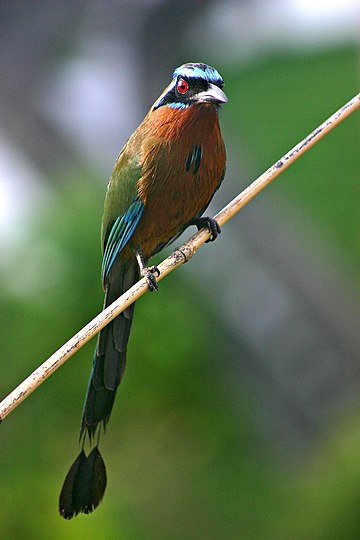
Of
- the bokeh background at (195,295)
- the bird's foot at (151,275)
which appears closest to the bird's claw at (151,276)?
the bird's foot at (151,275)

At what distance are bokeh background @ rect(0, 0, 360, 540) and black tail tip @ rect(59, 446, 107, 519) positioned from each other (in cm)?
90

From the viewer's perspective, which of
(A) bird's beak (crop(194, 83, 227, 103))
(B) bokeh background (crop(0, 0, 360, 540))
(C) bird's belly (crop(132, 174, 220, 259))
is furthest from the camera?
(B) bokeh background (crop(0, 0, 360, 540))

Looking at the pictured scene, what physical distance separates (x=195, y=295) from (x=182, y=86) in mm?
1488

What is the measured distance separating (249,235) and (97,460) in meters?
1.54

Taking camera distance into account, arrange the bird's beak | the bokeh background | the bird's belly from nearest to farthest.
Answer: the bird's beak → the bird's belly → the bokeh background

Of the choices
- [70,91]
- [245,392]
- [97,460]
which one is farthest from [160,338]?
[97,460]

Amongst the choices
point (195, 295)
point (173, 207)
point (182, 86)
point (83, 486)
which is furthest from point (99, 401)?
point (195, 295)

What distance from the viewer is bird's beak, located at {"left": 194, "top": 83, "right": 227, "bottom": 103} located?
650 mm

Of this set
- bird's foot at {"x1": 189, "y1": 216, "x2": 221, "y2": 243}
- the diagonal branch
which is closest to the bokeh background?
bird's foot at {"x1": 189, "y1": 216, "x2": 221, "y2": 243}

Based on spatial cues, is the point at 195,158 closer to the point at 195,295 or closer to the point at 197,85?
the point at 197,85

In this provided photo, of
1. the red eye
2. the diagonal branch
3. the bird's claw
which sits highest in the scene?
the red eye

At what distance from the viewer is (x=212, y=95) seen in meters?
0.66

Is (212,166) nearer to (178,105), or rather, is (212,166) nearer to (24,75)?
(178,105)

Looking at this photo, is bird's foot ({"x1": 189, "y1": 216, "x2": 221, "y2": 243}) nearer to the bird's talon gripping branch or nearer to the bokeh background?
the bird's talon gripping branch
